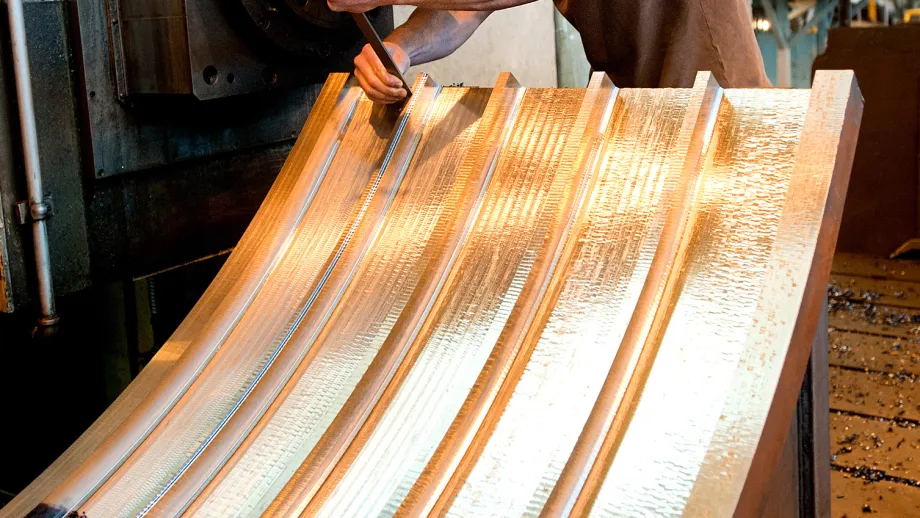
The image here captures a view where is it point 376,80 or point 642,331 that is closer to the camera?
point 642,331

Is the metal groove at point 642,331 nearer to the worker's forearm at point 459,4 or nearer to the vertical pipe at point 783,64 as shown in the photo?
the worker's forearm at point 459,4

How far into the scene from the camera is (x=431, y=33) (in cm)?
149

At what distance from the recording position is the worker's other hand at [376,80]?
1279mm

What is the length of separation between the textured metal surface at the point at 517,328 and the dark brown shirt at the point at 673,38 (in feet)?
1.14

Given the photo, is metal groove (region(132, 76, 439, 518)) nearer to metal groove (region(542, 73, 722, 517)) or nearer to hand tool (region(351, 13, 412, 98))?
hand tool (region(351, 13, 412, 98))

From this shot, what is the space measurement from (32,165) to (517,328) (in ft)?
2.86

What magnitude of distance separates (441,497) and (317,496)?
0.15 meters

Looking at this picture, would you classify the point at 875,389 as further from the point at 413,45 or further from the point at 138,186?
the point at 138,186

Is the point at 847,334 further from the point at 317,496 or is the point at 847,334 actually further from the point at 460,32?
the point at 317,496

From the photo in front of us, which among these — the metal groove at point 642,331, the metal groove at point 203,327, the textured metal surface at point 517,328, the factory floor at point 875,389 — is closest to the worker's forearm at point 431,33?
the metal groove at point 203,327

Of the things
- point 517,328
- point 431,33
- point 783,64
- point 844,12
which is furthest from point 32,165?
point 783,64

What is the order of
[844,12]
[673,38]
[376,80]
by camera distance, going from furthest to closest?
[844,12], [673,38], [376,80]

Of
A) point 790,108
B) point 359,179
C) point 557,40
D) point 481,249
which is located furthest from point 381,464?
point 557,40

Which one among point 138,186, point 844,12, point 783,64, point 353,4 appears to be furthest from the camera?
point 783,64
